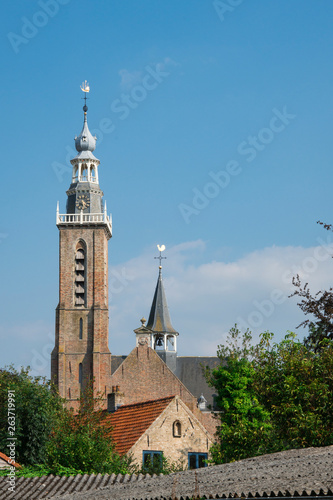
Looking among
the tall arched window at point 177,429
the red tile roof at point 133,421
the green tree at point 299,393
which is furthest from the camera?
the tall arched window at point 177,429

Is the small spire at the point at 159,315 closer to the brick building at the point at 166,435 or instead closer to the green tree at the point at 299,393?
the brick building at the point at 166,435

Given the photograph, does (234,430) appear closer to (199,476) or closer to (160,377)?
(199,476)

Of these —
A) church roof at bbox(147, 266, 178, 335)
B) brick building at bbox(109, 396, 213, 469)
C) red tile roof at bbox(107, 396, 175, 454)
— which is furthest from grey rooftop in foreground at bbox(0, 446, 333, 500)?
church roof at bbox(147, 266, 178, 335)

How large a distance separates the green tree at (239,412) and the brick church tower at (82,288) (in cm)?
2959

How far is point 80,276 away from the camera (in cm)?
6688

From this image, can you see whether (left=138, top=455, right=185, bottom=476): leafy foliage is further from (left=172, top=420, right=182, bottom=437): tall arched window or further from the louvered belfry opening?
the louvered belfry opening

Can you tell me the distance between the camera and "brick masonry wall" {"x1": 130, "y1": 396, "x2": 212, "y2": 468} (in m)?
33.0

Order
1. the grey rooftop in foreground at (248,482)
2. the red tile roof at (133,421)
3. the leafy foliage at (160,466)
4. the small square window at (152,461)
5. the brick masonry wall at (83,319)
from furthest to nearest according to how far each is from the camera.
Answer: the brick masonry wall at (83,319) → the red tile roof at (133,421) → the small square window at (152,461) → the leafy foliage at (160,466) → the grey rooftop in foreground at (248,482)

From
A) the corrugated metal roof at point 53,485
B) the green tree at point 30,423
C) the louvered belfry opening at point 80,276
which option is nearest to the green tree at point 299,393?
the corrugated metal roof at point 53,485

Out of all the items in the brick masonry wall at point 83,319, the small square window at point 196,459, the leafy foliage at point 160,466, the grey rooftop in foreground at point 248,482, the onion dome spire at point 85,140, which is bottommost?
the grey rooftop in foreground at point 248,482

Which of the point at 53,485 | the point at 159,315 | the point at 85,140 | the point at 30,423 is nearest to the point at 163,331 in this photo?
the point at 159,315

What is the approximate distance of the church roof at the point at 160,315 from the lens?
68000 millimetres

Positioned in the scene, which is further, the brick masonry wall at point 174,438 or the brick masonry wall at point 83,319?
the brick masonry wall at point 83,319

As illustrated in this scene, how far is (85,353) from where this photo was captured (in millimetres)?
64250
